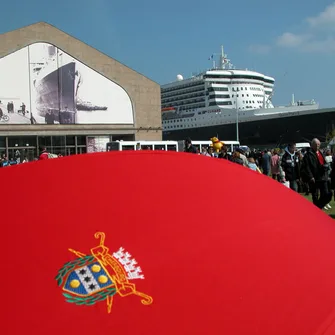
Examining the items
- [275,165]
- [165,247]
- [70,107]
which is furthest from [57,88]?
[165,247]

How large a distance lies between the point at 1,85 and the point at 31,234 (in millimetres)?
36780

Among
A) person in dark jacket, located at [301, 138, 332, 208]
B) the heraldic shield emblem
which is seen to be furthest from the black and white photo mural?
the heraldic shield emblem

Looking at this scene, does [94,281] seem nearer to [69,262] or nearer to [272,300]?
[69,262]

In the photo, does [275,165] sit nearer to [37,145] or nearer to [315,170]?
[315,170]

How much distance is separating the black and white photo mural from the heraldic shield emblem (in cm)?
3658

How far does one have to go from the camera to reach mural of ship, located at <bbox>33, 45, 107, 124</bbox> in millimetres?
36656

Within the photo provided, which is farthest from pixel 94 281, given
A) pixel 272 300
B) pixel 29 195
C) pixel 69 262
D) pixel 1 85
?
pixel 1 85

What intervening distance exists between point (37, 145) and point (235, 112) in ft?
116

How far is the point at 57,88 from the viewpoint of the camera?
37.1m

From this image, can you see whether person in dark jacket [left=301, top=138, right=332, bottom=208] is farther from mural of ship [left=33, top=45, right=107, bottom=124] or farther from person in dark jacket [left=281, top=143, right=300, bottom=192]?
mural of ship [left=33, top=45, right=107, bottom=124]

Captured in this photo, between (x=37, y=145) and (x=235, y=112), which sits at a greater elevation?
(x=235, y=112)

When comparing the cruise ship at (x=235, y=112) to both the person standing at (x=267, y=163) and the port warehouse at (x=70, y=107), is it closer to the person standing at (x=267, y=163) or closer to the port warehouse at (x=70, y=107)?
the port warehouse at (x=70, y=107)

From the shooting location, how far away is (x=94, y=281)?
139cm

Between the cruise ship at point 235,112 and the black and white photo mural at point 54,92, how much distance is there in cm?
2461
